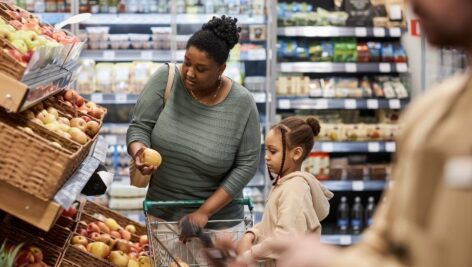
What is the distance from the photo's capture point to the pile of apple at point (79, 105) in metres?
4.18

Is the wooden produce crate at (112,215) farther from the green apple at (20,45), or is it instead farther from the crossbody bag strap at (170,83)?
the green apple at (20,45)

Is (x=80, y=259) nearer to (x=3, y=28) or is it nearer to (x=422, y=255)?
(x=3, y=28)

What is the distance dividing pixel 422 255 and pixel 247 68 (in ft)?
23.3

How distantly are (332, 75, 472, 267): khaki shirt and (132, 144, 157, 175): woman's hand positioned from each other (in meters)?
2.65

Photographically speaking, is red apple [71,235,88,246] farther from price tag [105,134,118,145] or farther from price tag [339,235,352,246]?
price tag [339,235,352,246]

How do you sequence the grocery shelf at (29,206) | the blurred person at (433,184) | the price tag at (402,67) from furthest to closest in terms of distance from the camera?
the price tag at (402,67) → the grocery shelf at (29,206) → the blurred person at (433,184)

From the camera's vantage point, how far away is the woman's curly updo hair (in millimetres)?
3965

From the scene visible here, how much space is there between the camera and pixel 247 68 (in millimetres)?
8164

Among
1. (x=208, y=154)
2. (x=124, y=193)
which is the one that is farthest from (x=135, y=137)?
(x=124, y=193)

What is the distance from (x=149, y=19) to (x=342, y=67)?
67.0 inches

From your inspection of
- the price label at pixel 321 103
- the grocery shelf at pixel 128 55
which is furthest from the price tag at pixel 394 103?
the grocery shelf at pixel 128 55

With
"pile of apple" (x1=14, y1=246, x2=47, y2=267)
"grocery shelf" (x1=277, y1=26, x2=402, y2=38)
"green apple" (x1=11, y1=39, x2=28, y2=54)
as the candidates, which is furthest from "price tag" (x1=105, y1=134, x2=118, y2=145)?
"green apple" (x1=11, y1=39, x2=28, y2=54)

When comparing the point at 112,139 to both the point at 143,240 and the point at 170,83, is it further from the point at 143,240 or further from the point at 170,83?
the point at 170,83

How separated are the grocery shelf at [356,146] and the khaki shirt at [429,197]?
705 centimetres
